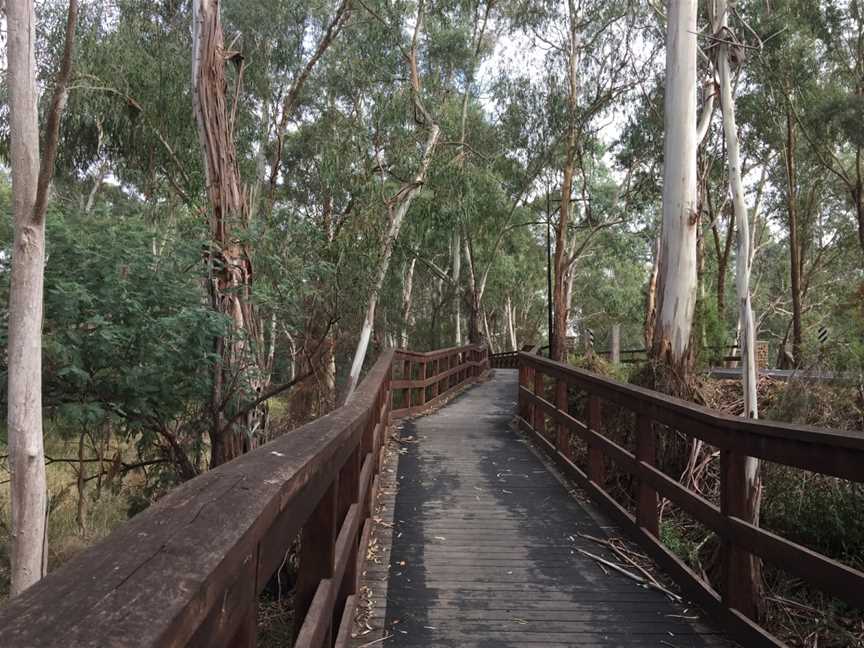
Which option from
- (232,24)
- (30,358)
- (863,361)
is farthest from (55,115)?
(232,24)

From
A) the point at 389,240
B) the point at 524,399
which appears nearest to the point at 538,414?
the point at 524,399

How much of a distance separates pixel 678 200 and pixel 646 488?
492cm

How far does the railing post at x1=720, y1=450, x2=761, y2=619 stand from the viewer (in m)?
3.23

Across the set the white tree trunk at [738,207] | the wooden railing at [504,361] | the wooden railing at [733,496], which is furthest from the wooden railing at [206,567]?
the wooden railing at [504,361]

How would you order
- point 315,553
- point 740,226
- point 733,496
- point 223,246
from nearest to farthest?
point 315,553
point 733,496
point 223,246
point 740,226

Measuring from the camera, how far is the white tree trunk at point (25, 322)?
589 cm

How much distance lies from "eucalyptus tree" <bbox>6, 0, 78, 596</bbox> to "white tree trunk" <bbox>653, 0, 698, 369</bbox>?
20.6 ft

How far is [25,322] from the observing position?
5891mm

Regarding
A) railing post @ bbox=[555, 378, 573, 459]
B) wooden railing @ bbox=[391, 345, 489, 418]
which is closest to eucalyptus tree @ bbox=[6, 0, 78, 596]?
wooden railing @ bbox=[391, 345, 489, 418]

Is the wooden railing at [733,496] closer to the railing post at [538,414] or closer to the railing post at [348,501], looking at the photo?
the railing post at [348,501]

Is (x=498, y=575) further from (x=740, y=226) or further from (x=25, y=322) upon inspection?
(x=740, y=226)

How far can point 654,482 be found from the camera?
425 cm

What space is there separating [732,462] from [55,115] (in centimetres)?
595

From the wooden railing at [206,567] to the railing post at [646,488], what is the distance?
2627 mm
